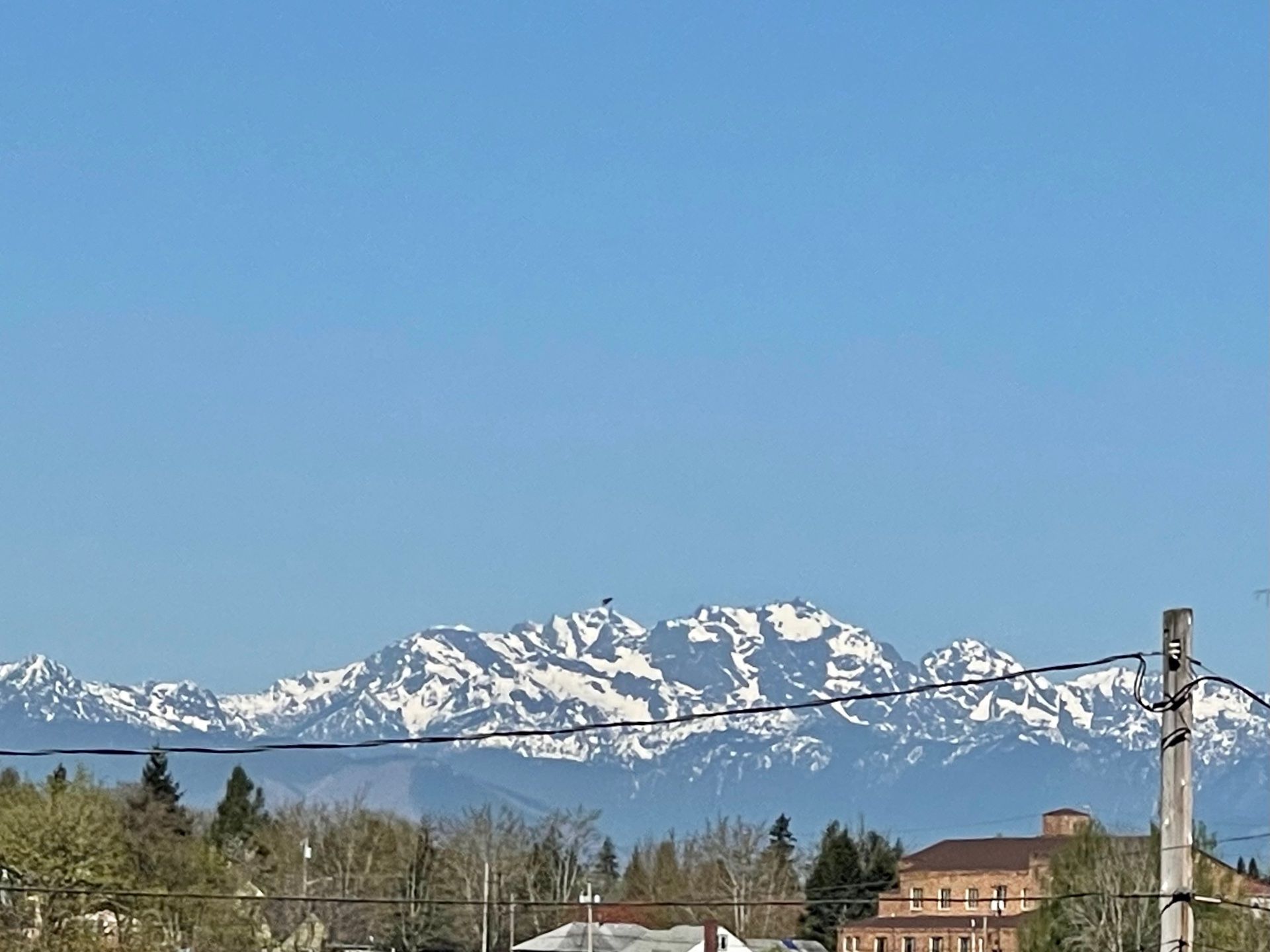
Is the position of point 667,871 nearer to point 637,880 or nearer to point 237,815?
point 637,880

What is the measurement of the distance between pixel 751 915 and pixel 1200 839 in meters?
53.9

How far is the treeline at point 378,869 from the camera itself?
86.6 m

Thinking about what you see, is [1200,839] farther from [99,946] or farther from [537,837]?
[537,837]

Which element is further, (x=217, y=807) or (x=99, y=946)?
(x=217, y=807)

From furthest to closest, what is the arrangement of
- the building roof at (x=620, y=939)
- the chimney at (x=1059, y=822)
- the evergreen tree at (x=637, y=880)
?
the chimney at (x=1059, y=822)
the evergreen tree at (x=637, y=880)
the building roof at (x=620, y=939)

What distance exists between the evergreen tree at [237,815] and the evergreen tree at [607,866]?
20.8 meters

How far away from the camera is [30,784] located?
332 feet

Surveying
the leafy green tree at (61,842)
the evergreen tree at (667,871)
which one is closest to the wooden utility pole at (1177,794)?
the leafy green tree at (61,842)

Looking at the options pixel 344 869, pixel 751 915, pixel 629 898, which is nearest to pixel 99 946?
pixel 344 869

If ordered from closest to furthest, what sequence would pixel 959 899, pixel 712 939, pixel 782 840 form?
pixel 712 939 < pixel 959 899 < pixel 782 840

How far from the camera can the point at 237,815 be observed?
148m

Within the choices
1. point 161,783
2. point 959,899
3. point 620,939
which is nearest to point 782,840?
point 959,899

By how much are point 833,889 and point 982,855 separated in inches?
478

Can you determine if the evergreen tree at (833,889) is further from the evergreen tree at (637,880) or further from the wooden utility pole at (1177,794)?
the wooden utility pole at (1177,794)
